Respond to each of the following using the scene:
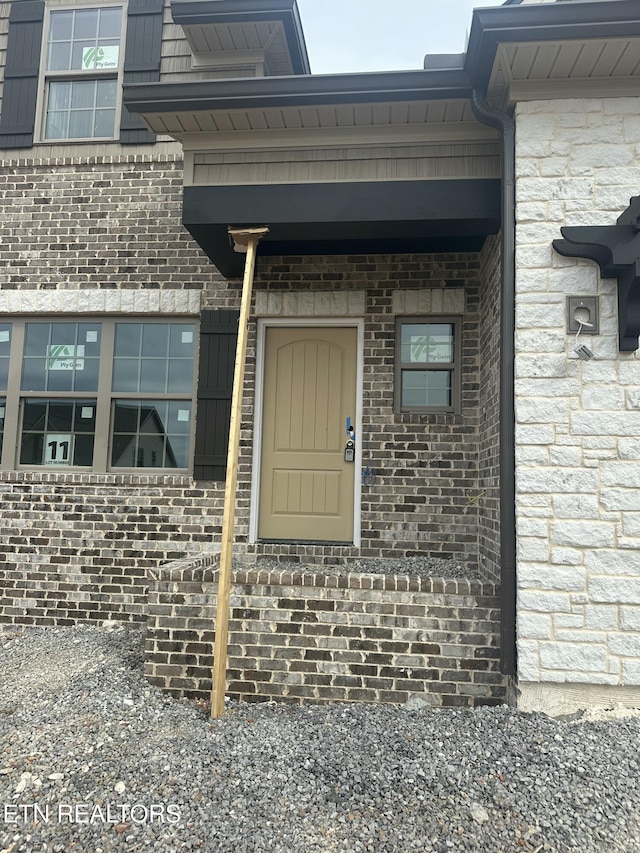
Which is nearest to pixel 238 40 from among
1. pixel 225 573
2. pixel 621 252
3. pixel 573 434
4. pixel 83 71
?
pixel 83 71

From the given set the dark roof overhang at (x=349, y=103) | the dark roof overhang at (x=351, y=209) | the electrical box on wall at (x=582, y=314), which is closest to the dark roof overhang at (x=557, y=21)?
the dark roof overhang at (x=349, y=103)

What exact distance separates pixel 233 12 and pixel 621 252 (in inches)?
140

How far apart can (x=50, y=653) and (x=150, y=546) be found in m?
1.08

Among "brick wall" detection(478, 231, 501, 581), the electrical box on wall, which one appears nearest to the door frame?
"brick wall" detection(478, 231, 501, 581)

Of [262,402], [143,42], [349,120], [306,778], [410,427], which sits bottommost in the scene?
[306,778]

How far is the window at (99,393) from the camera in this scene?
16.7 ft

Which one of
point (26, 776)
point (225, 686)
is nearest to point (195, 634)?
point (225, 686)

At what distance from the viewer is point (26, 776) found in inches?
102

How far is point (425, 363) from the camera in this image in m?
4.77

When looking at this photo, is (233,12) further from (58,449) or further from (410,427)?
(58,449)

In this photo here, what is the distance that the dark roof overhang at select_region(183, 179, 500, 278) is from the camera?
12.4ft

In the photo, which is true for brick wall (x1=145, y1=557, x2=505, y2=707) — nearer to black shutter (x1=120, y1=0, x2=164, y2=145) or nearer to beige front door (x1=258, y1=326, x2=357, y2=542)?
beige front door (x1=258, y1=326, x2=357, y2=542)

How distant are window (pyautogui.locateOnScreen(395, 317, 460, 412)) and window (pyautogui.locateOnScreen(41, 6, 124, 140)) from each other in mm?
3402

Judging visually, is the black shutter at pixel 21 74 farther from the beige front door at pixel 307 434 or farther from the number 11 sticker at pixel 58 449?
the beige front door at pixel 307 434
